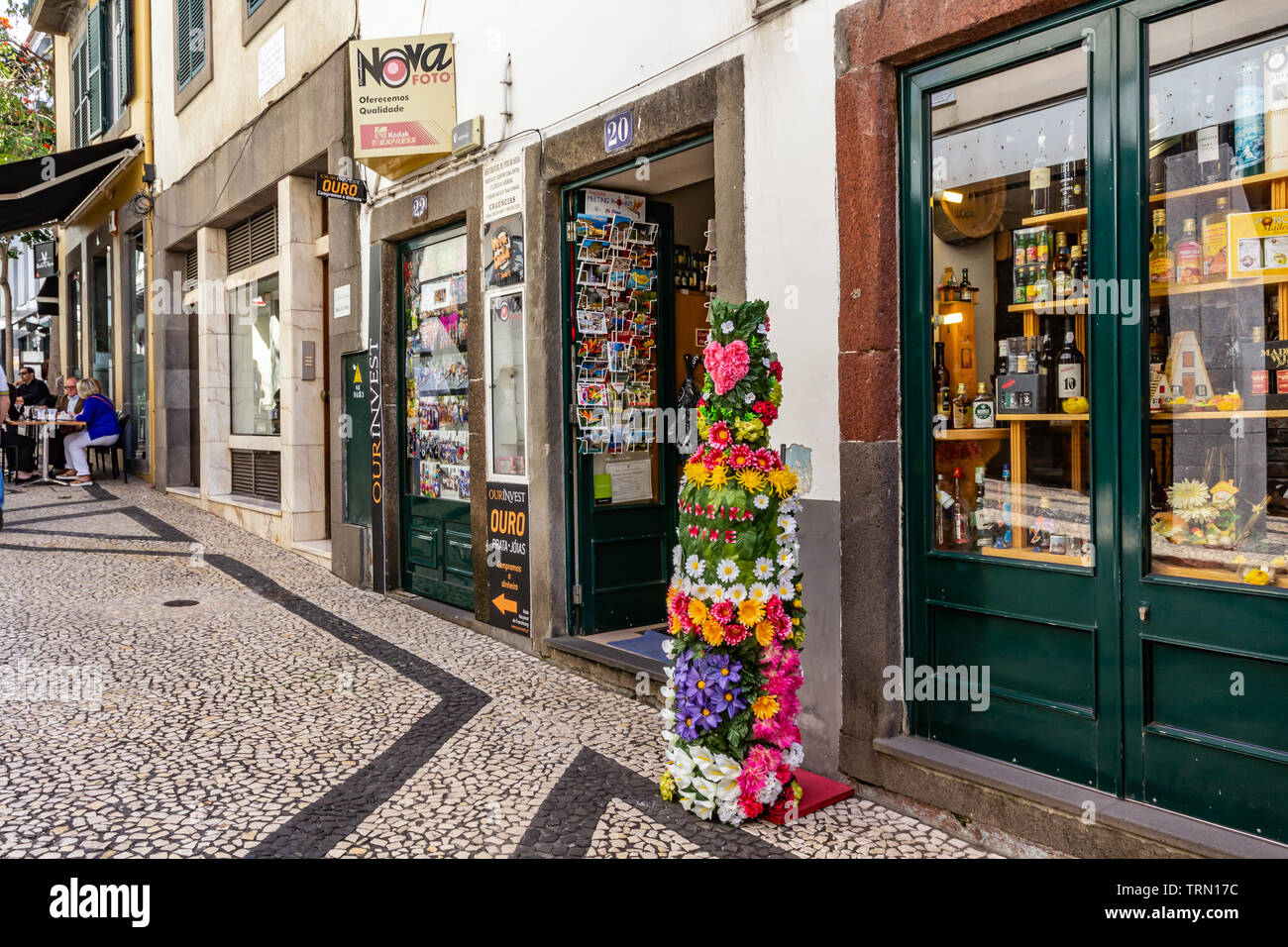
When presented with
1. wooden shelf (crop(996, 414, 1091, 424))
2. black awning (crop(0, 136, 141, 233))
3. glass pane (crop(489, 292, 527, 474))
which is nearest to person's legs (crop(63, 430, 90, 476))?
black awning (crop(0, 136, 141, 233))

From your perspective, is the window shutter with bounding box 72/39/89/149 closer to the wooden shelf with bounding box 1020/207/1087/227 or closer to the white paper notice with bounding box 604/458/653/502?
the white paper notice with bounding box 604/458/653/502

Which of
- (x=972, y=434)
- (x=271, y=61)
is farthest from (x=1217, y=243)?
(x=271, y=61)

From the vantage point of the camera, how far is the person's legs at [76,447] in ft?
48.9

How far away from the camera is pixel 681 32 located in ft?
16.5

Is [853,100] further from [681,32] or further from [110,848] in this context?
[110,848]

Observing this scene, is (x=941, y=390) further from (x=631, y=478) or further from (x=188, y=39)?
(x=188, y=39)

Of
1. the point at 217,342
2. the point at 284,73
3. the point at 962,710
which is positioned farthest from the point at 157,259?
the point at 962,710

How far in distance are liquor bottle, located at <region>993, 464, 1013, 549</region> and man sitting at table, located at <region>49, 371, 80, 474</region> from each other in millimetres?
14582

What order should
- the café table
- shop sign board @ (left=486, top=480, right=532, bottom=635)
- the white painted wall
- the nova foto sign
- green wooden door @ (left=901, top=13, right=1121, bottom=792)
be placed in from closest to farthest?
green wooden door @ (left=901, top=13, right=1121, bottom=792), the white painted wall, shop sign board @ (left=486, top=480, right=532, bottom=635), the nova foto sign, the café table

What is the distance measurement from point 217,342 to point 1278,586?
461 inches

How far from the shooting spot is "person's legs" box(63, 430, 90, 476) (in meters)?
14.9

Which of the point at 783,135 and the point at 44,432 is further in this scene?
the point at 44,432

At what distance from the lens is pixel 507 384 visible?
6.75 m

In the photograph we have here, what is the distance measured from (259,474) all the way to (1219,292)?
10.3 m
